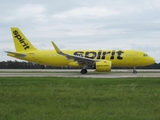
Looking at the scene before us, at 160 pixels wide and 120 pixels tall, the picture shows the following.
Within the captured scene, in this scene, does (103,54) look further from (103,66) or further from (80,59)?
(103,66)

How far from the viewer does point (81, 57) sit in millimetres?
34312

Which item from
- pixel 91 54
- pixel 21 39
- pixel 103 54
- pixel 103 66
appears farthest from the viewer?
pixel 21 39

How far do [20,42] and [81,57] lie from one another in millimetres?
10332

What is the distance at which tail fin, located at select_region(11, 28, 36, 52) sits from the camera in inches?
1576

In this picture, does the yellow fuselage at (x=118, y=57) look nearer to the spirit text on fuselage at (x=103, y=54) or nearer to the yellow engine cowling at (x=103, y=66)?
the spirit text on fuselage at (x=103, y=54)

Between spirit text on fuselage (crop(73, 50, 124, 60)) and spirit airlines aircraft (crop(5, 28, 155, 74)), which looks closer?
spirit airlines aircraft (crop(5, 28, 155, 74))

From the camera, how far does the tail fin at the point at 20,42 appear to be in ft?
131

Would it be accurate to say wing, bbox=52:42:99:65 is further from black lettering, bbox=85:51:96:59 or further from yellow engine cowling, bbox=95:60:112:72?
yellow engine cowling, bbox=95:60:112:72
